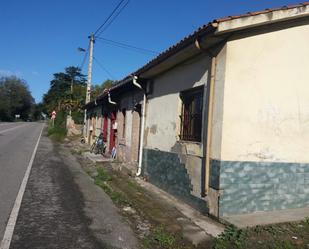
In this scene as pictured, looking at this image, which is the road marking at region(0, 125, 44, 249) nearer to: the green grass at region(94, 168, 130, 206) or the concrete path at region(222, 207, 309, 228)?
the green grass at region(94, 168, 130, 206)

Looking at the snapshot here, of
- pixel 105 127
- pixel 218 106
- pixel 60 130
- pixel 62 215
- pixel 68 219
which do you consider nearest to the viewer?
pixel 68 219

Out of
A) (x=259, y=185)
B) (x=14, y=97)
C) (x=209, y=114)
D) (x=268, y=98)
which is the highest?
(x=14, y=97)

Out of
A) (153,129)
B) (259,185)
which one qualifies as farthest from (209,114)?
(153,129)

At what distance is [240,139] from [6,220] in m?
4.34

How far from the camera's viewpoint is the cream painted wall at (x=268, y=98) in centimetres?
792

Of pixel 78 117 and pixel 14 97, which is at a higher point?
pixel 14 97

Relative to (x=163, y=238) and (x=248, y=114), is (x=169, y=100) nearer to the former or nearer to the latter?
(x=248, y=114)

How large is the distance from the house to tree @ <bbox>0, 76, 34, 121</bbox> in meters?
115

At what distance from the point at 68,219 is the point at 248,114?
378 centimetres

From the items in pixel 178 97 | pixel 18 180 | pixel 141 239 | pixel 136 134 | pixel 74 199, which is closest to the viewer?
pixel 141 239

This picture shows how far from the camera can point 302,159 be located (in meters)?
8.58

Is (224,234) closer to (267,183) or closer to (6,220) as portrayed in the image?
(267,183)

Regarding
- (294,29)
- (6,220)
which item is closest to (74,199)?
(6,220)

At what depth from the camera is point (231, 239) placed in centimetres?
639
